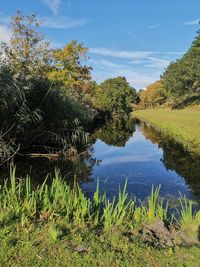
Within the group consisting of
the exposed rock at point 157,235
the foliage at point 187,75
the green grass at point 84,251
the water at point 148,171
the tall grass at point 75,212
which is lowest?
the water at point 148,171

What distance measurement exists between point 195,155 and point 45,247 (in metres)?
12.8

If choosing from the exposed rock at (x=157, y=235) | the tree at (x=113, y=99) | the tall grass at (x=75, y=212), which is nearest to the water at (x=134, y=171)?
the tall grass at (x=75, y=212)

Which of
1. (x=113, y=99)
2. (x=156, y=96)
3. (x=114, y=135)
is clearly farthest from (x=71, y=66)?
(x=156, y=96)

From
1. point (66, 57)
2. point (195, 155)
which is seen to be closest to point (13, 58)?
point (66, 57)

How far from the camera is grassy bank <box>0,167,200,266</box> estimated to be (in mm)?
4309

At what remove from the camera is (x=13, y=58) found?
88.0 feet

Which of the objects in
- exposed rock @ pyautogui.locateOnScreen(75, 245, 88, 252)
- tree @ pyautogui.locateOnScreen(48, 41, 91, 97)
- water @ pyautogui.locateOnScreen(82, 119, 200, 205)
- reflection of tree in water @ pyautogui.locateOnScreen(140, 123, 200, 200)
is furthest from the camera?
tree @ pyautogui.locateOnScreen(48, 41, 91, 97)

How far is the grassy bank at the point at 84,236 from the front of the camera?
431 cm

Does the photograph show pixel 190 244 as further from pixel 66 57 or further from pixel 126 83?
pixel 126 83

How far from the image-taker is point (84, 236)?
16.4 feet

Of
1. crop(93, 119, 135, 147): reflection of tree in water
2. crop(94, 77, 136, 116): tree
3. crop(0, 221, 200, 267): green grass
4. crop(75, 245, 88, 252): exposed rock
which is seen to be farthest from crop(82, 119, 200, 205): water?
crop(94, 77, 136, 116): tree

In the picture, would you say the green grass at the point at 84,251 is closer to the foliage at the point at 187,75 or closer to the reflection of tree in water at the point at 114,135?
the reflection of tree in water at the point at 114,135

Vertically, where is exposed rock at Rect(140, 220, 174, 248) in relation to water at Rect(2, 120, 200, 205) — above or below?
above

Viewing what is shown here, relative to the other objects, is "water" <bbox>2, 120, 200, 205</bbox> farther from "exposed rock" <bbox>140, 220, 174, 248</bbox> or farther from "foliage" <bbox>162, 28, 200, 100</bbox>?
"foliage" <bbox>162, 28, 200, 100</bbox>
